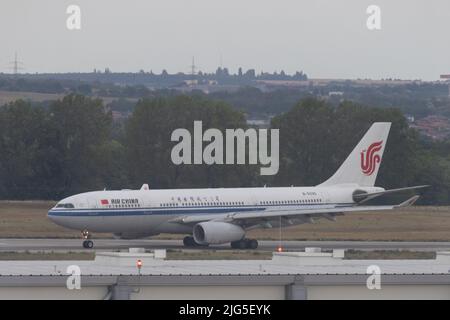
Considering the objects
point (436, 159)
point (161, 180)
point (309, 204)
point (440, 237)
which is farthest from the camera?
A: point (436, 159)

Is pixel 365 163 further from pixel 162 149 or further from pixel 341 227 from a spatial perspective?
pixel 162 149

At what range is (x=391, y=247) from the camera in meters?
67.4

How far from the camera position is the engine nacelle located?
216 feet

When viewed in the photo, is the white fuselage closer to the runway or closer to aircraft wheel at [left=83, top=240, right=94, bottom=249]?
the runway

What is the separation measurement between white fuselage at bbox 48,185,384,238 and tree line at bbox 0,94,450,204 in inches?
1687

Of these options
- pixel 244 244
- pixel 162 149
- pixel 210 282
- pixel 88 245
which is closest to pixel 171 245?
pixel 244 244

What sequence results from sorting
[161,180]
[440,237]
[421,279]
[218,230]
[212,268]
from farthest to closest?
[161,180], [440,237], [218,230], [212,268], [421,279]

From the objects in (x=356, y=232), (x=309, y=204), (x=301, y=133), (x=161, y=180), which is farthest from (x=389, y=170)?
(x=309, y=204)

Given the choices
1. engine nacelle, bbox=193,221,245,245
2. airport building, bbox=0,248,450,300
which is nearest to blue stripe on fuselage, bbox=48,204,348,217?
engine nacelle, bbox=193,221,245,245

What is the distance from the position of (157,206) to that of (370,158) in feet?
53.0

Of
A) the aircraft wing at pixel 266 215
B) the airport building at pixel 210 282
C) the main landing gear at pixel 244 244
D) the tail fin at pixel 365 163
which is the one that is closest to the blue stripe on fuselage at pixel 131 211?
the aircraft wing at pixel 266 215

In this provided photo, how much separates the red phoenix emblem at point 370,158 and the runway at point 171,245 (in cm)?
650
